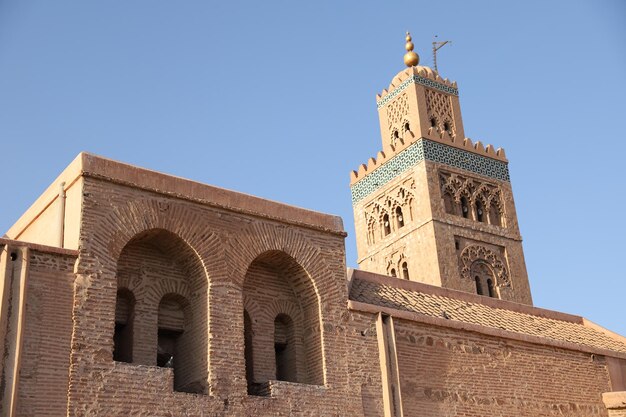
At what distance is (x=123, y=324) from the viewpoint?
900cm

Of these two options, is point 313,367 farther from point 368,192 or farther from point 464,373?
point 368,192

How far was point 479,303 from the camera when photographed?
1291 centimetres

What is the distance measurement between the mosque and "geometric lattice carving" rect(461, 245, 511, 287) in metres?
5.91

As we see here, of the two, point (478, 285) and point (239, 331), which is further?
point (478, 285)

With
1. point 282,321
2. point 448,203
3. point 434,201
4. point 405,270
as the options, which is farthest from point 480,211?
point 282,321

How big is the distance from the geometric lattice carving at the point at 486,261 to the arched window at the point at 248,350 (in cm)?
1087

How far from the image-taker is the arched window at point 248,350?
956 centimetres

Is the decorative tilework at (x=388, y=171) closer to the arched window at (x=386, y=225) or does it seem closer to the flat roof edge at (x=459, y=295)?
the arched window at (x=386, y=225)

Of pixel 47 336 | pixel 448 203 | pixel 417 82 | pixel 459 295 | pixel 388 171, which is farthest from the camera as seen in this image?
pixel 417 82

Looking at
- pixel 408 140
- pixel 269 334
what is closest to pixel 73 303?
pixel 269 334

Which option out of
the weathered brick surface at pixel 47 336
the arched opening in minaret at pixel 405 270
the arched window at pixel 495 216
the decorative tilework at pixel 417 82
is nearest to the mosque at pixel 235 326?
the weathered brick surface at pixel 47 336

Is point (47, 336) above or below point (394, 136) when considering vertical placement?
below

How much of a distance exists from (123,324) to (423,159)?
12.6 m

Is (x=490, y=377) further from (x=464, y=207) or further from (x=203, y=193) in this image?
(x=464, y=207)
